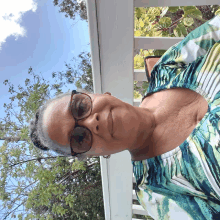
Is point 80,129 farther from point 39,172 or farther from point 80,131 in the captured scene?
point 39,172

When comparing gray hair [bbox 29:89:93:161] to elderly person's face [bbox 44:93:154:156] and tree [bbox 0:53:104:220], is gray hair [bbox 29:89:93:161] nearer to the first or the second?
elderly person's face [bbox 44:93:154:156]

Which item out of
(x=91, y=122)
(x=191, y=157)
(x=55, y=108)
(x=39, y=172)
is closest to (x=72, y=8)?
(x=55, y=108)

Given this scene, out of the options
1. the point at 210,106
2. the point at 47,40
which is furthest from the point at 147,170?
the point at 47,40

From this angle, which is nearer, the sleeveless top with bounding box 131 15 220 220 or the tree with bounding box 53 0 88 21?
the sleeveless top with bounding box 131 15 220 220

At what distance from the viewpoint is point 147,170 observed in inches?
44.0

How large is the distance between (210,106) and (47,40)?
149 centimetres

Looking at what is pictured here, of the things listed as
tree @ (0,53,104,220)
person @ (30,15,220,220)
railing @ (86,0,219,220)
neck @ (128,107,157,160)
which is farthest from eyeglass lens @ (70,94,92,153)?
tree @ (0,53,104,220)

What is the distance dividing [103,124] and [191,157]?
49cm

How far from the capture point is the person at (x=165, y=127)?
907 millimetres

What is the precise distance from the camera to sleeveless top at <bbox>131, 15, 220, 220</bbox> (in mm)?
828

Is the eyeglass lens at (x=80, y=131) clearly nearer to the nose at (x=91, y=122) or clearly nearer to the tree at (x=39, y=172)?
the nose at (x=91, y=122)

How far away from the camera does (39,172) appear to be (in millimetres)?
2184

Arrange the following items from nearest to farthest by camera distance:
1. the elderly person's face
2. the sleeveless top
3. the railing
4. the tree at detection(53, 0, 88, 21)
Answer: the sleeveless top
the elderly person's face
the railing
the tree at detection(53, 0, 88, 21)

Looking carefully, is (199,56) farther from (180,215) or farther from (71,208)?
(71,208)
